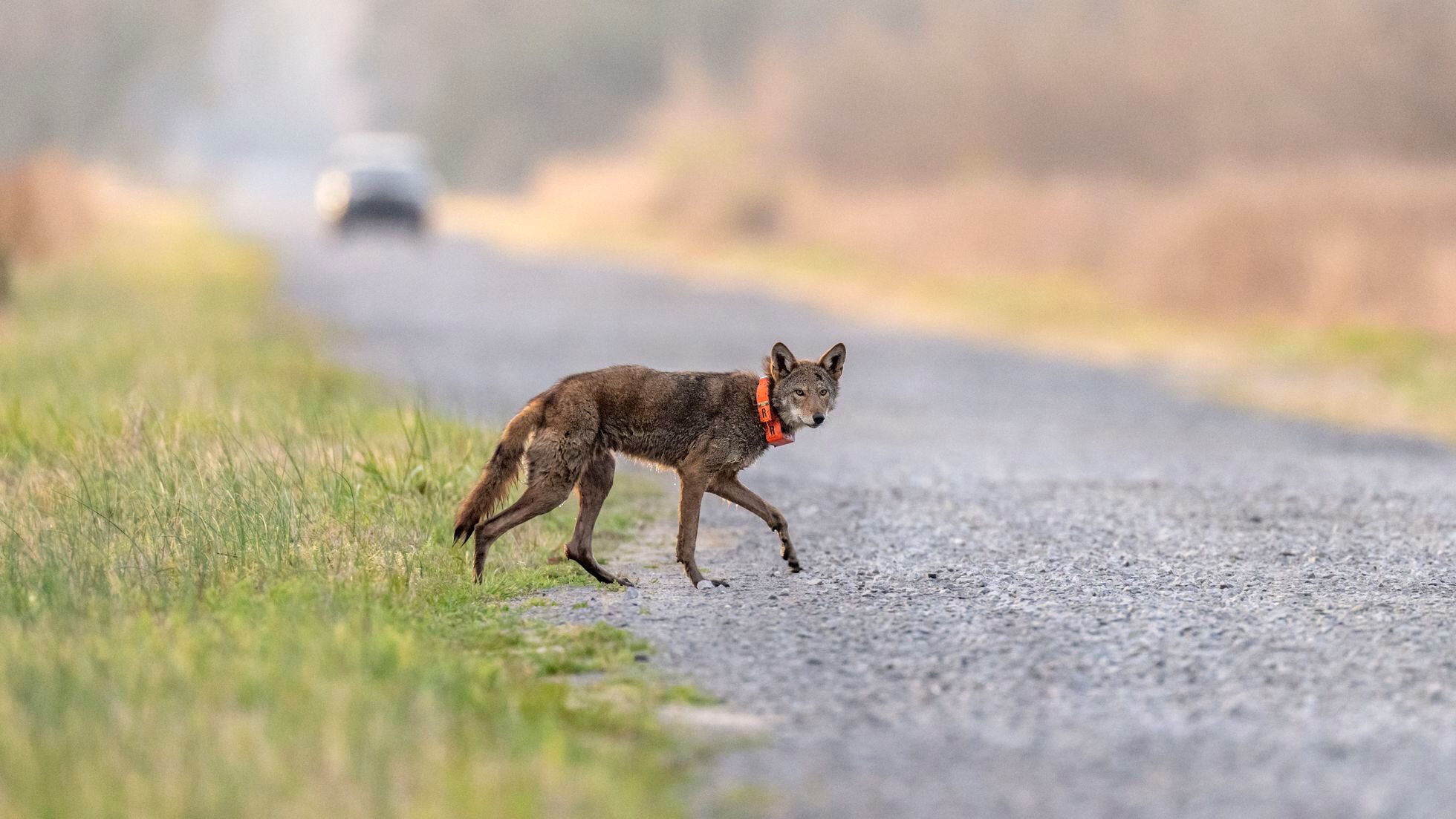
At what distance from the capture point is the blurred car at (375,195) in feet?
132

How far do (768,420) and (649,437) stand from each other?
50 centimetres

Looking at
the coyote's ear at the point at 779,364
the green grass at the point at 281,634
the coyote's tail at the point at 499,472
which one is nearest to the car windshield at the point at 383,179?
the green grass at the point at 281,634

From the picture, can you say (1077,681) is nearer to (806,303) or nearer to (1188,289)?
(1188,289)

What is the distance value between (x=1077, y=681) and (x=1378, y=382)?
1100cm

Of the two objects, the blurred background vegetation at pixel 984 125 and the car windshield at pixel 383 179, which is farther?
the car windshield at pixel 383 179

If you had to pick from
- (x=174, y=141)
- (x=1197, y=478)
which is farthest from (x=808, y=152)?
(x=174, y=141)

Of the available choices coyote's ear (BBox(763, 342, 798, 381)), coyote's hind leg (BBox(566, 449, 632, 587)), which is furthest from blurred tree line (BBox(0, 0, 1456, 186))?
coyote's hind leg (BBox(566, 449, 632, 587))

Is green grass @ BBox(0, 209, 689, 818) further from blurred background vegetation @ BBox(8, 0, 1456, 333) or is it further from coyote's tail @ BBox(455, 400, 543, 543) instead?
blurred background vegetation @ BBox(8, 0, 1456, 333)

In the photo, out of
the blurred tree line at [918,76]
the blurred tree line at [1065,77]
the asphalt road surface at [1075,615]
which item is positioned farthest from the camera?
the blurred tree line at [918,76]

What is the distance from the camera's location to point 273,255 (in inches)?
1249

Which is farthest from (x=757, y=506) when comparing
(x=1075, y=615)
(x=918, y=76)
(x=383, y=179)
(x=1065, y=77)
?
(x=383, y=179)

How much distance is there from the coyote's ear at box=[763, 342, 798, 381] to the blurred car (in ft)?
110

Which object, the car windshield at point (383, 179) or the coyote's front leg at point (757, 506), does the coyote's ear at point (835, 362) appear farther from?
the car windshield at point (383, 179)

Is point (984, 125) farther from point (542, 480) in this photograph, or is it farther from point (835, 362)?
point (542, 480)
